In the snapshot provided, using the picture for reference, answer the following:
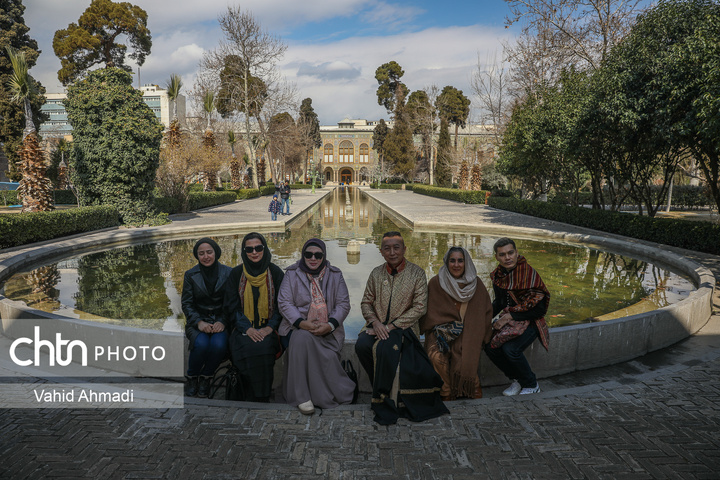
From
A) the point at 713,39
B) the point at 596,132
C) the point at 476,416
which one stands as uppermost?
the point at 713,39

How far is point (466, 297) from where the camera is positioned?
336cm

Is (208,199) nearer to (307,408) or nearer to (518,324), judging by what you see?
(307,408)

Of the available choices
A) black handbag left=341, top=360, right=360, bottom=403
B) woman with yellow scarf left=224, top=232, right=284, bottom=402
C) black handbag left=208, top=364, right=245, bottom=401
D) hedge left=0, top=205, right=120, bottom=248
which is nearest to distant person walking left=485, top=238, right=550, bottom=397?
black handbag left=341, top=360, right=360, bottom=403

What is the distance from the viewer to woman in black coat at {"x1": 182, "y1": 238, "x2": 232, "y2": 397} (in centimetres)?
345

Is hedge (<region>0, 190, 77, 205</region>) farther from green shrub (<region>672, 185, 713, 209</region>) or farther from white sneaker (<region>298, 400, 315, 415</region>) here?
green shrub (<region>672, 185, 713, 209</region>)

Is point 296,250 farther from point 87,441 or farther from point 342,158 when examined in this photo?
point 342,158

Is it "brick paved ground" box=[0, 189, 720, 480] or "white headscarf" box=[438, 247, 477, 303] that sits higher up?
"white headscarf" box=[438, 247, 477, 303]

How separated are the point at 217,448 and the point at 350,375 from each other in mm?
1123

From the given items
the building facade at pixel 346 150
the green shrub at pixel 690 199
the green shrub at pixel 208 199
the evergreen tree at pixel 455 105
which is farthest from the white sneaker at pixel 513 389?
the building facade at pixel 346 150

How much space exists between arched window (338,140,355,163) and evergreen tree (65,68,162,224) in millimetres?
61936

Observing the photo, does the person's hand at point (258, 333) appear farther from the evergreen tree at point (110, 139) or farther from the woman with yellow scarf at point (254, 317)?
the evergreen tree at point (110, 139)

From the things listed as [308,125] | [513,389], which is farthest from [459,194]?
[308,125]

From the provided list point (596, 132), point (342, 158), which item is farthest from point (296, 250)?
point (342, 158)

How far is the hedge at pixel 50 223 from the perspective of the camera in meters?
9.69
